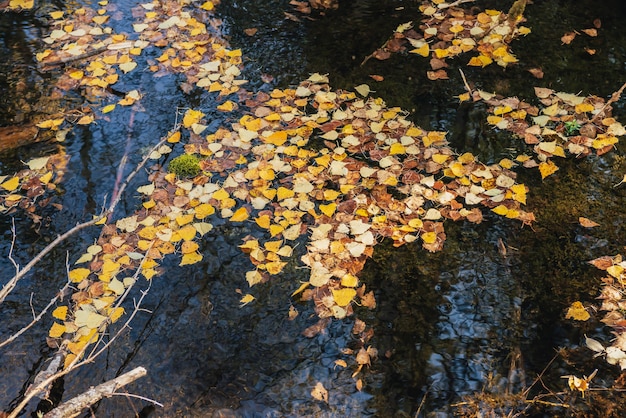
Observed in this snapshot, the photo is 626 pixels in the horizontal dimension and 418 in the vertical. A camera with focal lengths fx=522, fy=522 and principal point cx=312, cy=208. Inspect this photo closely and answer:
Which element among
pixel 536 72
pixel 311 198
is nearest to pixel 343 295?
pixel 311 198

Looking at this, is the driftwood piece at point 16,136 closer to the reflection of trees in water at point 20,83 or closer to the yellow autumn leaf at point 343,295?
the reflection of trees in water at point 20,83

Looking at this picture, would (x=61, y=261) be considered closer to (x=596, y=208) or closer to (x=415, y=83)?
(x=415, y=83)

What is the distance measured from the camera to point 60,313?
2904mm

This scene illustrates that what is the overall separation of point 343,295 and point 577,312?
1.26 meters

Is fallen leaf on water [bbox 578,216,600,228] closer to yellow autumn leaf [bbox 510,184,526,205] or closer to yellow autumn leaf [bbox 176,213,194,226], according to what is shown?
yellow autumn leaf [bbox 510,184,526,205]

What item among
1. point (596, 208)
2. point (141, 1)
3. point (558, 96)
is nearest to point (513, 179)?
point (596, 208)

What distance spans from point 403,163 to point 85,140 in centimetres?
238

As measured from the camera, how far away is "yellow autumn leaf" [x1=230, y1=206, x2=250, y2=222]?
337cm

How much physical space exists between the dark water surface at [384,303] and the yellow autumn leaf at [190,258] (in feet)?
0.14

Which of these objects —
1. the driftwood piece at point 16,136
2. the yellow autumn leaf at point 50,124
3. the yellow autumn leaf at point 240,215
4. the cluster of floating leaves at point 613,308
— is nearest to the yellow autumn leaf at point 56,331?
the yellow autumn leaf at point 240,215

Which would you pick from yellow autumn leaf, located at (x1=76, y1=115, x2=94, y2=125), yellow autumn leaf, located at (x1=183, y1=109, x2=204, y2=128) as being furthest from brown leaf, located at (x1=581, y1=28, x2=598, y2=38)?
yellow autumn leaf, located at (x1=76, y1=115, x2=94, y2=125)

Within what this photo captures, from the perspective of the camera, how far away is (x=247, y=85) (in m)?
4.34

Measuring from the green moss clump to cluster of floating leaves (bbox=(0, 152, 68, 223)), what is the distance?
2.65 feet

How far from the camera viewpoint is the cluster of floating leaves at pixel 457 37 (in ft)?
14.4
